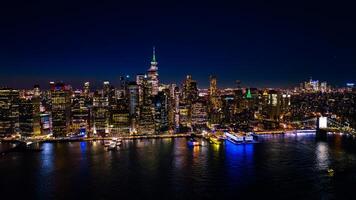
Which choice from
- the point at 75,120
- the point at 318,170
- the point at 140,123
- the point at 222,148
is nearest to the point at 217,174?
the point at 318,170

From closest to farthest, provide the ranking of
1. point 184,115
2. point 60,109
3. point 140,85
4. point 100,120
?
point 100,120 → point 60,109 → point 184,115 → point 140,85

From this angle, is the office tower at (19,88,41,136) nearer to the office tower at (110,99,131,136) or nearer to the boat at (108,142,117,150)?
the office tower at (110,99,131,136)

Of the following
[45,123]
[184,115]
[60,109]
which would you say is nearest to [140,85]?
[184,115]

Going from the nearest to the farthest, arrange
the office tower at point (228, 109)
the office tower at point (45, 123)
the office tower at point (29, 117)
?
1. the office tower at point (29, 117)
2. the office tower at point (45, 123)
3. the office tower at point (228, 109)

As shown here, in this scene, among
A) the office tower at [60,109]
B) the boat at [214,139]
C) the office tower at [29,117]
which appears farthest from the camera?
the office tower at [60,109]

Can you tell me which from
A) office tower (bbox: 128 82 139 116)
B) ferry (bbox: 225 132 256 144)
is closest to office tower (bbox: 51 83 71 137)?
office tower (bbox: 128 82 139 116)

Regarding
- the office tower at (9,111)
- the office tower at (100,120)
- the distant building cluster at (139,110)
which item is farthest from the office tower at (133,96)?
the office tower at (9,111)

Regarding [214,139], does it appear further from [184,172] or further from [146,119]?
[184,172]

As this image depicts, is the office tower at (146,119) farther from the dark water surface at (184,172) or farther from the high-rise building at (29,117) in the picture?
the high-rise building at (29,117)
